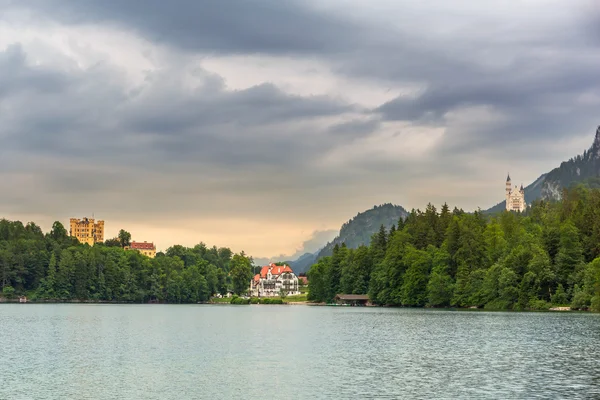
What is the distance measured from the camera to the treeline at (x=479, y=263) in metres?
122

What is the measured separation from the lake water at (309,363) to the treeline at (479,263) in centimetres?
4177

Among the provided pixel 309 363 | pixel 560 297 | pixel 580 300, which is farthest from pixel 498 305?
pixel 309 363

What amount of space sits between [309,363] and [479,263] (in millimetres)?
102802

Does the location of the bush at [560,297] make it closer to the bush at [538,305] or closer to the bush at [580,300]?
the bush at [538,305]

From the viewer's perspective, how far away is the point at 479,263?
14700 cm

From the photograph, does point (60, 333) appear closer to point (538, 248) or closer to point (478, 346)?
point (478, 346)

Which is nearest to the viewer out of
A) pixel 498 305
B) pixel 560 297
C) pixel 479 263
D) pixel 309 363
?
pixel 309 363

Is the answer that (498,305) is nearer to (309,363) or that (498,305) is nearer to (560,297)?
(560,297)

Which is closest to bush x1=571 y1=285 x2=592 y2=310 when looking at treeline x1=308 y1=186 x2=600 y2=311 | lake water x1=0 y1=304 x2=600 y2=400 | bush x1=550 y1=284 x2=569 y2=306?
treeline x1=308 y1=186 x2=600 y2=311

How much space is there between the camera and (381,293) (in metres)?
166

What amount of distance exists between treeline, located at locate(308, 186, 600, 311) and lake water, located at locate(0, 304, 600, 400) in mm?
41771

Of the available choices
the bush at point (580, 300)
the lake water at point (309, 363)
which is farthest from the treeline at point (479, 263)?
the lake water at point (309, 363)

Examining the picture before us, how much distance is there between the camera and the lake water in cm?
3825

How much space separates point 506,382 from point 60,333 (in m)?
54.1
